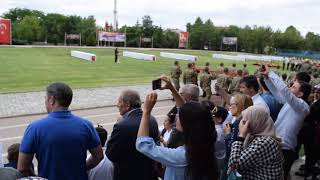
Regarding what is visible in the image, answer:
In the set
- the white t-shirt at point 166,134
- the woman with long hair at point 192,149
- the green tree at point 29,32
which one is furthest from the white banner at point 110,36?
the woman with long hair at point 192,149

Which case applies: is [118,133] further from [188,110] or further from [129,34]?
[129,34]

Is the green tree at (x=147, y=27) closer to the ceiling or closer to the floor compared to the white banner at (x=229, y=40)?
closer to the ceiling

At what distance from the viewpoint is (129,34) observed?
92.8m

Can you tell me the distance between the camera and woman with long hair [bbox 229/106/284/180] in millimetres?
4043

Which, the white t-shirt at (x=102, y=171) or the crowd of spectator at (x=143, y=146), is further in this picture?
the white t-shirt at (x=102, y=171)

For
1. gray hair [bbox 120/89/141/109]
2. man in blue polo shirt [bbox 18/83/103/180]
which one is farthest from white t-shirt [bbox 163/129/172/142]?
man in blue polo shirt [bbox 18/83/103/180]

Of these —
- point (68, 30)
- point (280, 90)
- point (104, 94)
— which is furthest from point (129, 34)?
point (280, 90)

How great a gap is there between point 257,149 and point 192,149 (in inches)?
42.2

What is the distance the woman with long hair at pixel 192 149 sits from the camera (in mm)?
3227

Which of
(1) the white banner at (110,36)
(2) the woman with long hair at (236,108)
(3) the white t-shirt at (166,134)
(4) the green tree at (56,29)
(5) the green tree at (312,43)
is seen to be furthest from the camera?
(5) the green tree at (312,43)

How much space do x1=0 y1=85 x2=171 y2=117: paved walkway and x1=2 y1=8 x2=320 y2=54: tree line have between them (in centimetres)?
6846

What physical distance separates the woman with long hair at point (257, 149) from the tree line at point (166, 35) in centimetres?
8605

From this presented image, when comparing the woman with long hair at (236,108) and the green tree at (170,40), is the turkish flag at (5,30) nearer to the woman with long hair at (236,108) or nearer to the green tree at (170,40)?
the green tree at (170,40)

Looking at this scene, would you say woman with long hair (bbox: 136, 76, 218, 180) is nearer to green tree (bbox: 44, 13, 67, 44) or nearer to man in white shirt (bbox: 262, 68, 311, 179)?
man in white shirt (bbox: 262, 68, 311, 179)
